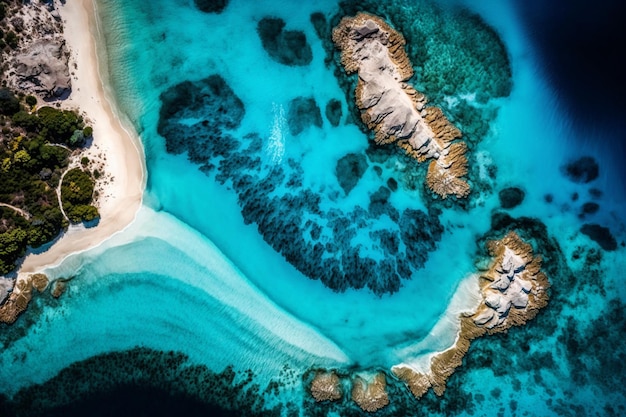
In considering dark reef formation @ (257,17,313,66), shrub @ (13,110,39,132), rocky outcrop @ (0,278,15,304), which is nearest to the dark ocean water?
dark reef formation @ (257,17,313,66)

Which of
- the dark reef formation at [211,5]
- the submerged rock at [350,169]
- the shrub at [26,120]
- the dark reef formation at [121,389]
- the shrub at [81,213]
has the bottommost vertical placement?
the dark reef formation at [121,389]

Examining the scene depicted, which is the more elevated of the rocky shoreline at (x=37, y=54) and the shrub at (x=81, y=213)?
the rocky shoreline at (x=37, y=54)

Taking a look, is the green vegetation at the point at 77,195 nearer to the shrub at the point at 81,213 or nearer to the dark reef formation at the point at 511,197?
the shrub at the point at 81,213

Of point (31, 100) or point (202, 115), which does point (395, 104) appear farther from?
point (31, 100)

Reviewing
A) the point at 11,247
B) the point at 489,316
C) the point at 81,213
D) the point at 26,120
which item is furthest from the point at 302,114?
the point at 11,247

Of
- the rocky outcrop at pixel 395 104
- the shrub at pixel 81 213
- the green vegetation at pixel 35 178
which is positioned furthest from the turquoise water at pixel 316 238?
the green vegetation at pixel 35 178

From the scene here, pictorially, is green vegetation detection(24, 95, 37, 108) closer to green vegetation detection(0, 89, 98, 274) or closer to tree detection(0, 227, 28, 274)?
green vegetation detection(0, 89, 98, 274)
